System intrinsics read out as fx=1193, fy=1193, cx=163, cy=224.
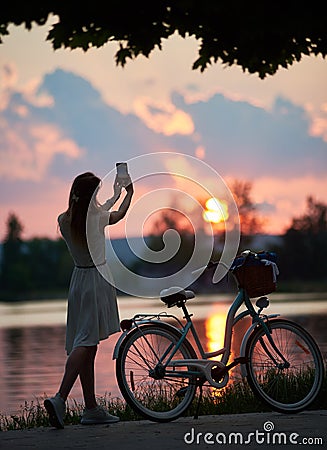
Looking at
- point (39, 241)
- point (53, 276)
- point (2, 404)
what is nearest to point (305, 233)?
point (53, 276)

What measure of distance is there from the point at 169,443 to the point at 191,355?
1366 millimetres

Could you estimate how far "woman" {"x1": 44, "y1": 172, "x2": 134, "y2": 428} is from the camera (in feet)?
30.3

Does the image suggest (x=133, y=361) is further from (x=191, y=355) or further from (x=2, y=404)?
(x=2, y=404)

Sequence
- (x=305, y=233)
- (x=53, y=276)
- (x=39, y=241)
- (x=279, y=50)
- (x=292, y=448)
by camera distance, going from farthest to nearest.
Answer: (x=39, y=241) → (x=53, y=276) → (x=305, y=233) → (x=279, y=50) → (x=292, y=448)

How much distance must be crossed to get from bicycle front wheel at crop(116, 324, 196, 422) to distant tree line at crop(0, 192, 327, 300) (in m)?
64.5

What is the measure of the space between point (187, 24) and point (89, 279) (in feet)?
6.88

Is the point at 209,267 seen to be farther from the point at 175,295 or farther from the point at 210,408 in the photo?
the point at 210,408

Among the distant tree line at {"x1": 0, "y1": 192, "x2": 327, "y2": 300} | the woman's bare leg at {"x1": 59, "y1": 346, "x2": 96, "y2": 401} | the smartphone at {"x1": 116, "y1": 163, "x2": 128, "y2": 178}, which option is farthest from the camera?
the distant tree line at {"x1": 0, "y1": 192, "x2": 327, "y2": 300}

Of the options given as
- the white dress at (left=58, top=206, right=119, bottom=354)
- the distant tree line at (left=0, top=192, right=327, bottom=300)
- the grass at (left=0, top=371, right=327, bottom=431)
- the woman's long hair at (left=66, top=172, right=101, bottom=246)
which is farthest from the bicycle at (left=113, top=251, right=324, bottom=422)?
the distant tree line at (left=0, top=192, right=327, bottom=300)

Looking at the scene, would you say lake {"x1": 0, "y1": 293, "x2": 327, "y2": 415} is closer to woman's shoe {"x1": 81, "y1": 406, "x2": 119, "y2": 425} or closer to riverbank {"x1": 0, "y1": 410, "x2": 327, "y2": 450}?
woman's shoe {"x1": 81, "y1": 406, "x2": 119, "y2": 425}

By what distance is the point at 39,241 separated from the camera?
164 metres

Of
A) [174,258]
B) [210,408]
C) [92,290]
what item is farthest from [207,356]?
[174,258]

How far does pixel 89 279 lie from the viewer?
927 centimetres

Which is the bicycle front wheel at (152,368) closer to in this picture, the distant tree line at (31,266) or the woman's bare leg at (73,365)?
the woman's bare leg at (73,365)
